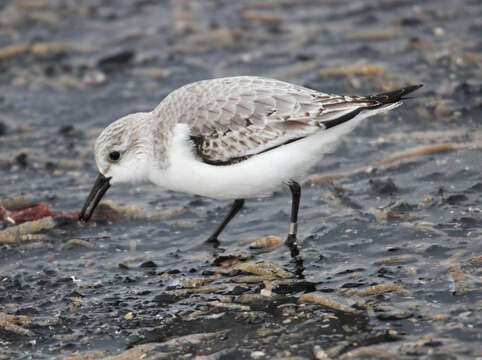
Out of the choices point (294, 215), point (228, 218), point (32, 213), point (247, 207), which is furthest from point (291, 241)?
point (32, 213)

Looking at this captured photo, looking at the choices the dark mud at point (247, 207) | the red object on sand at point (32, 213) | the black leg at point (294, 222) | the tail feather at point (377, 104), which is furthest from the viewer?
the red object on sand at point (32, 213)

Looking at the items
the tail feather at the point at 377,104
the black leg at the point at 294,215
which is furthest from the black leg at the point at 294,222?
the tail feather at the point at 377,104

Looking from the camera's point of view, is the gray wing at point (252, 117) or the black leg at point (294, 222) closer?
the gray wing at point (252, 117)

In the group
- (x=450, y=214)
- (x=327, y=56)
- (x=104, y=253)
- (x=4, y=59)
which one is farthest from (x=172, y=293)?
(x=4, y=59)

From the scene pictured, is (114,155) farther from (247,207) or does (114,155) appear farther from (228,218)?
(247,207)

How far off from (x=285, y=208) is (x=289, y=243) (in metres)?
0.98

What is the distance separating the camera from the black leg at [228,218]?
27.3ft

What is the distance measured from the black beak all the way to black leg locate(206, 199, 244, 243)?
126 centimetres

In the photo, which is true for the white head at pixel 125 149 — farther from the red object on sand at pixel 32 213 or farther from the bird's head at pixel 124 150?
the red object on sand at pixel 32 213

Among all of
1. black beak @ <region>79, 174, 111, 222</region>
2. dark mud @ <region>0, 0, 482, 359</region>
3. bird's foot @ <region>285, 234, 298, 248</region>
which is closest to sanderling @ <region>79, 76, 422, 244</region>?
black beak @ <region>79, 174, 111, 222</region>

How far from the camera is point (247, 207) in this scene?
903cm

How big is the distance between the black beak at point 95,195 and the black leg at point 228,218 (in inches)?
49.7

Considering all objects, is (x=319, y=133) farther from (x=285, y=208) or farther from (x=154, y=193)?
(x=154, y=193)

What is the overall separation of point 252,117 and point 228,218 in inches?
54.1
